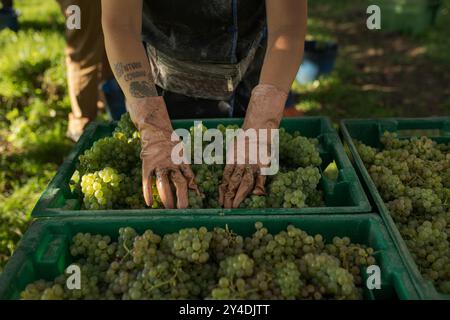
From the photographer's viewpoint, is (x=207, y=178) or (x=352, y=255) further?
(x=207, y=178)

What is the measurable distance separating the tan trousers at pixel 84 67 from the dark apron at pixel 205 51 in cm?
144

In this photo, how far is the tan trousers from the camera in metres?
3.88

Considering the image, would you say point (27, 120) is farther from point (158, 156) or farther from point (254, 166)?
point (254, 166)

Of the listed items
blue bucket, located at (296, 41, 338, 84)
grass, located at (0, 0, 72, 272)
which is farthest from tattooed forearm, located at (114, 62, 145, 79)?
blue bucket, located at (296, 41, 338, 84)

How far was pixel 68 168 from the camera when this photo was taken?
6.82 ft

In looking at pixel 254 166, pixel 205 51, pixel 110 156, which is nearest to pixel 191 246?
pixel 254 166

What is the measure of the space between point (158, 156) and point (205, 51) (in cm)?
82

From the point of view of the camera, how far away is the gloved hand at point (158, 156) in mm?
1836

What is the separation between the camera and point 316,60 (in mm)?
5125

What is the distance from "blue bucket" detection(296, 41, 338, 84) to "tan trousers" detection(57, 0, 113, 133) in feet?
7.30

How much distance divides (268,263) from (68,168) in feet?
3.38

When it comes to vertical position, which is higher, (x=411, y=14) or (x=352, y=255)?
(x=411, y=14)

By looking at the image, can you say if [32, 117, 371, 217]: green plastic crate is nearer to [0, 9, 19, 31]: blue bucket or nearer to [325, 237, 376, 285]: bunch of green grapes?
[325, 237, 376, 285]: bunch of green grapes
